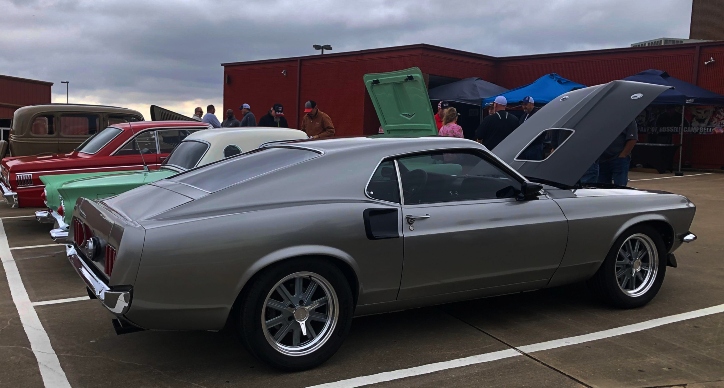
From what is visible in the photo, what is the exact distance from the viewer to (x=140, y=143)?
8617mm

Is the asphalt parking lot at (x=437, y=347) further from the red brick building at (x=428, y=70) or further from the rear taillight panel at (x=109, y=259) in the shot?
the red brick building at (x=428, y=70)

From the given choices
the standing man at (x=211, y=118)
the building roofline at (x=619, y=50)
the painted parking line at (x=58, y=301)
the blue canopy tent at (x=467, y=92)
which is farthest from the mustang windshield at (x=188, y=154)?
the building roofline at (x=619, y=50)

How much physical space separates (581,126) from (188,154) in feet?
14.1

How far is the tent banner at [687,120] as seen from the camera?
17.3 meters

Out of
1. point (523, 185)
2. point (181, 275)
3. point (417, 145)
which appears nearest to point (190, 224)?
point (181, 275)

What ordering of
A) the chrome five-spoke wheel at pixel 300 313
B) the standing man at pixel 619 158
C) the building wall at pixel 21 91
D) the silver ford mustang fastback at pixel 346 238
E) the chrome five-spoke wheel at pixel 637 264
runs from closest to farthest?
the silver ford mustang fastback at pixel 346 238 < the chrome five-spoke wheel at pixel 300 313 < the chrome five-spoke wheel at pixel 637 264 < the standing man at pixel 619 158 < the building wall at pixel 21 91

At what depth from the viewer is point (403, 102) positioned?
8406 millimetres

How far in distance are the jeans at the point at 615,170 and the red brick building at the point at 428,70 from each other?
1222 centimetres

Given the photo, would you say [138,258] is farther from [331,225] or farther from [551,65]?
[551,65]

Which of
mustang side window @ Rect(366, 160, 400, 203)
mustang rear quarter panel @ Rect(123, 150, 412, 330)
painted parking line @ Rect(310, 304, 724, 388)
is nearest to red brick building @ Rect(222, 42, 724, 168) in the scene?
painted parking line @ Rect(310, 304, 724, 388)

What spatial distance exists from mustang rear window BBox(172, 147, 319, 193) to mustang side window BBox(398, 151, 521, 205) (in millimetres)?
646

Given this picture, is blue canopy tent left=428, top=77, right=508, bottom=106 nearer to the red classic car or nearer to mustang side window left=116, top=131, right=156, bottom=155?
the red classic car

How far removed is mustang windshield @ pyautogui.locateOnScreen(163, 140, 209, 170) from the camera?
7.02m

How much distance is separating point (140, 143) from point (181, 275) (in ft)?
19.2
